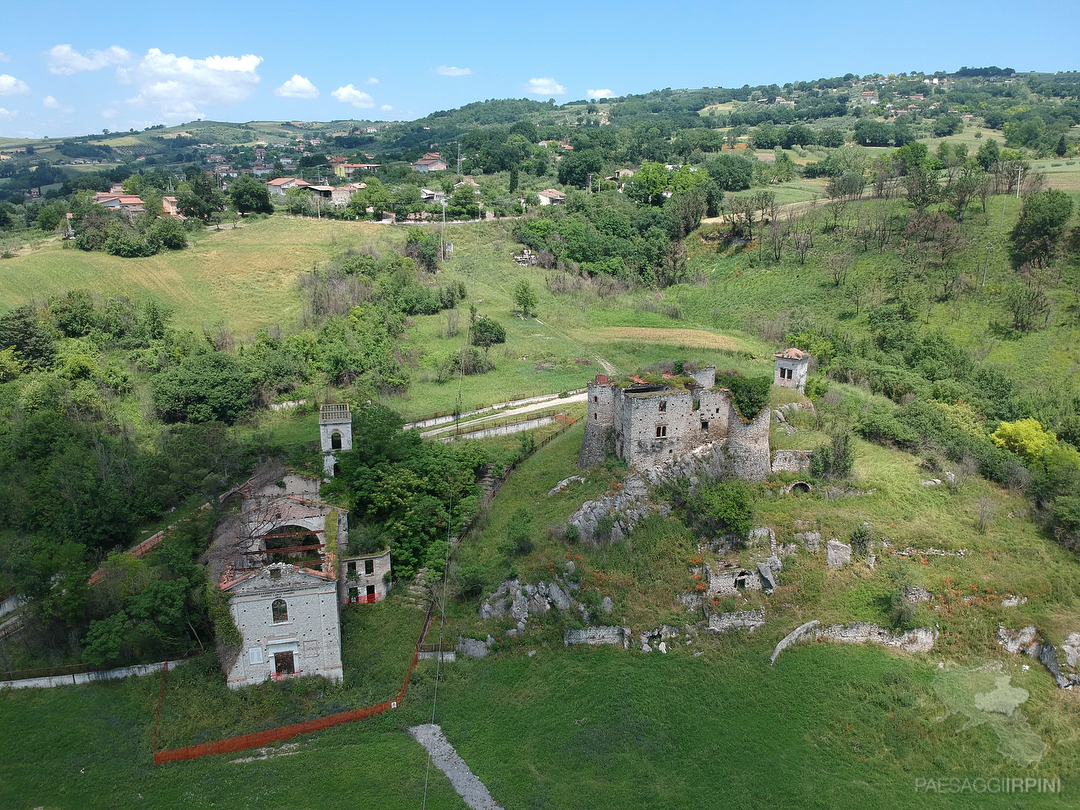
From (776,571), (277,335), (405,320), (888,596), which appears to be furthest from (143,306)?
(888,596)

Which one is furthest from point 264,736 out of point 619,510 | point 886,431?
point 886,431

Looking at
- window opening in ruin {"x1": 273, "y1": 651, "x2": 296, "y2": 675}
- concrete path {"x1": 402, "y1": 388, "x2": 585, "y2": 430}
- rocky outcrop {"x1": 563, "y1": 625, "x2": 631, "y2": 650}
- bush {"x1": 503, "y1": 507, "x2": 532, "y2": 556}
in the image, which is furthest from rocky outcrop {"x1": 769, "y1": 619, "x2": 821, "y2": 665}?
concrete path {"x1": 402, "y1": 388, "x2": 585, "y2": 430}

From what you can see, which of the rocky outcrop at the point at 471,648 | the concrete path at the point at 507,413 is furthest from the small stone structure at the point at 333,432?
the rocky outcrop at the point at 471,648

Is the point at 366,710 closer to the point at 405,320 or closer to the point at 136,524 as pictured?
the point at 136,524

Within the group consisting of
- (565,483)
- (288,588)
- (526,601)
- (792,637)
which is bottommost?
(792,637)

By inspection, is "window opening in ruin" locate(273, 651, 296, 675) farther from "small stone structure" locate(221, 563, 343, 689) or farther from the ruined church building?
the ruined church building

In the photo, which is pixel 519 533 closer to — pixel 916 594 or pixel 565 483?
pixel 565 483
